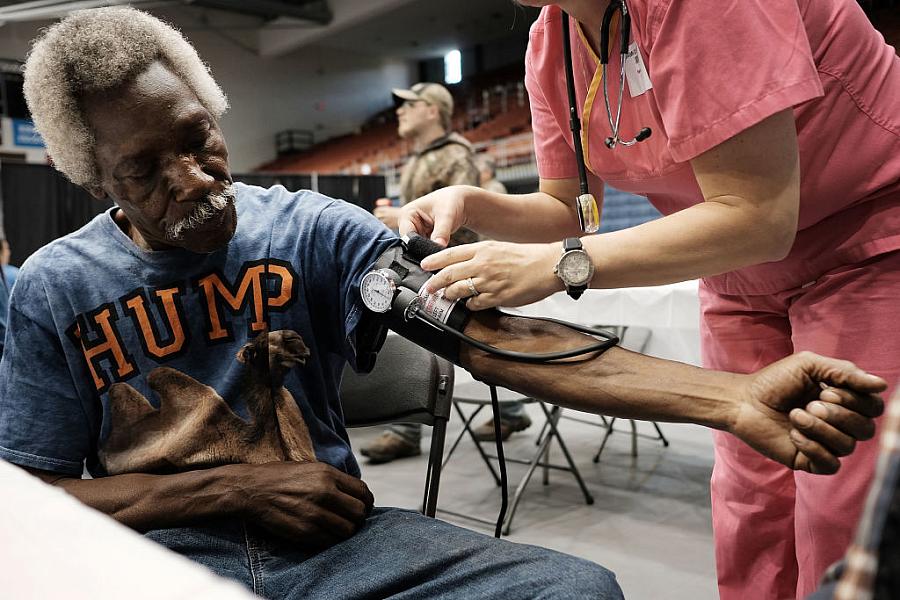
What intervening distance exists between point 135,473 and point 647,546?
6.56ft

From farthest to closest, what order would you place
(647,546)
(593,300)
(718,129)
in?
(593,300) < (647,546) < (718,129)

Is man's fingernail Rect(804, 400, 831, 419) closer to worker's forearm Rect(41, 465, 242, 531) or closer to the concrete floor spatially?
worker's forearm Rect(41, 465, 242, 531)

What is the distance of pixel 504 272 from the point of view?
3.01ft

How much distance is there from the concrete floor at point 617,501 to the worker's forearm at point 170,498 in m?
1.61

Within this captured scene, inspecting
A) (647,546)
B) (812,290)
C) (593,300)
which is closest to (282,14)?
(593,300)

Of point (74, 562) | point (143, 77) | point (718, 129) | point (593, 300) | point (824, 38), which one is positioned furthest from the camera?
point (593, 300)

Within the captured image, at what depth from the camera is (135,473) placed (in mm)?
1127

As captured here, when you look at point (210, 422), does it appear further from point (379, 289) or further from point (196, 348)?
point (379, 289)

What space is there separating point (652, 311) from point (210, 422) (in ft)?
7.37

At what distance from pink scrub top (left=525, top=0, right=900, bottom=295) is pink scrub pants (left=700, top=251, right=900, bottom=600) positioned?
0.05 meters

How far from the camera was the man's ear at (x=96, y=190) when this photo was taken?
1.17 meters

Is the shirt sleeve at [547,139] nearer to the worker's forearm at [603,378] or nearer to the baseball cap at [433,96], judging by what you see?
the worker's forearm at [603,378]

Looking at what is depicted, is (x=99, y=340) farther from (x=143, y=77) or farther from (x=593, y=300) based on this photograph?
(x=593, y=300)

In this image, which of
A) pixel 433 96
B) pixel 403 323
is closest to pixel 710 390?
pixel 403 323
